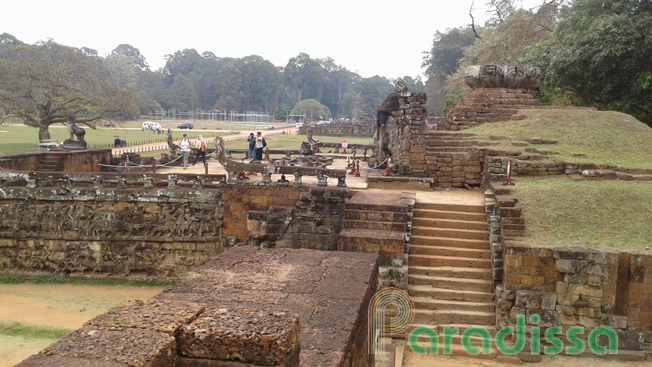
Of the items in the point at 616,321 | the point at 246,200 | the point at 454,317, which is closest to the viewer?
the point at 616,321

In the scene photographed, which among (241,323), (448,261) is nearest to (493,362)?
(448,261)

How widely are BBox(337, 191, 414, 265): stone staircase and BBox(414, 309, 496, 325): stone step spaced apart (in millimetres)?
961

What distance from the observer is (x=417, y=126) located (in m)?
13.5

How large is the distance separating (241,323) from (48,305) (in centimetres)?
905

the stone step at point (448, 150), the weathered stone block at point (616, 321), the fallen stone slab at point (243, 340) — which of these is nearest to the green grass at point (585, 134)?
the stone step at point (448, 150)

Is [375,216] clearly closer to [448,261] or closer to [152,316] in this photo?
[448,261]

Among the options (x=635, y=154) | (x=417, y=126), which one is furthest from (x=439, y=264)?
(x=635, y=154)

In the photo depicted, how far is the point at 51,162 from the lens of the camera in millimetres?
15414

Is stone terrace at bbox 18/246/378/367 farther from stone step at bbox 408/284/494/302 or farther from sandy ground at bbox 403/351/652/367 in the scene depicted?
stone step at bbox 408/284/494/302

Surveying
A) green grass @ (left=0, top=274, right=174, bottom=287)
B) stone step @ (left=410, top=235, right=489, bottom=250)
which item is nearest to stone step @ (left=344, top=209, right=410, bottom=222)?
stone step @ (left=410, top=235, right=489, bottom=250)

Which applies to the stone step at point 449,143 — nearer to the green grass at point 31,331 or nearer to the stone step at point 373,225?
the stone step at point 373,225

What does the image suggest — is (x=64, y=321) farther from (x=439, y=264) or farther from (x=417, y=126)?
(x=417, y=126)

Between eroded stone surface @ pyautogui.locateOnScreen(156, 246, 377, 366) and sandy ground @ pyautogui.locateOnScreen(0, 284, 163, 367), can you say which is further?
sandy ground @ pyautogui.locateOnScreen(0, 284, 163, 367)

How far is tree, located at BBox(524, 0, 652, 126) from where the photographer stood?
16.0m
